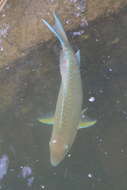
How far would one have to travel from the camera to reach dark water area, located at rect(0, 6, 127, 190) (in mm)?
4492

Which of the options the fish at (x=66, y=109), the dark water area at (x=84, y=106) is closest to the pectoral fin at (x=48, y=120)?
the fish at (x=66, y=109)

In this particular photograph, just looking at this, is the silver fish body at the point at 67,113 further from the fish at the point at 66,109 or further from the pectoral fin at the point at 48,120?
the pectoral fin at the point at 48,120

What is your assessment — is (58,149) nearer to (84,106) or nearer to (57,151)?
(57,151)

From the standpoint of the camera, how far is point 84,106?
190 inches

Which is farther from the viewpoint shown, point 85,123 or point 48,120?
point 48,120

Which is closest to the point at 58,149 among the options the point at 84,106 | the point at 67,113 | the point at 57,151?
the point at 57,151

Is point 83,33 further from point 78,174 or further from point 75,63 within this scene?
point 78,174

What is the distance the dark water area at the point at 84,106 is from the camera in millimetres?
4492

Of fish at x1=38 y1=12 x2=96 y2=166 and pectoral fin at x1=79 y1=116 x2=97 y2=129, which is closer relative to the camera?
fish at x1=38 y1=12 x2=96 y2=166

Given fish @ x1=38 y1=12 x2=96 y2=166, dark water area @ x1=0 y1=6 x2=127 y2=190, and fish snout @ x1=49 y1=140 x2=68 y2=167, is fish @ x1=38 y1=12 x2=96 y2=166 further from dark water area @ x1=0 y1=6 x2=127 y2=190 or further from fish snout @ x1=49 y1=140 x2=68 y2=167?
dark water area @ x1=0 y1=6 x2=127 y2=190

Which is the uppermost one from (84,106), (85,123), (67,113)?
(67,113)

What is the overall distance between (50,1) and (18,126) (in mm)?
1504

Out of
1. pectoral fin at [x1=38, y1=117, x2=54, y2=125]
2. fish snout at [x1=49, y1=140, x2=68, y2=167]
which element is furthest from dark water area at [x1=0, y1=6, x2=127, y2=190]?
fish snout at [x1=49, y1=140, x2=68, y2=167]

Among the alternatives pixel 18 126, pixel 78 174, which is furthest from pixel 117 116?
pixel 18 126
